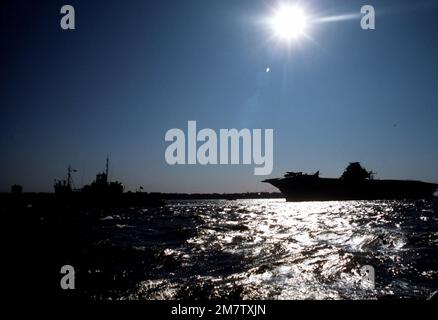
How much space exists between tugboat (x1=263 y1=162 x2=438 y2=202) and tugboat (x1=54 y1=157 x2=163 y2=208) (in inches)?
2026

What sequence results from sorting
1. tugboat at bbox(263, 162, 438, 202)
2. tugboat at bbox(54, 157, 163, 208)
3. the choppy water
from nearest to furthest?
the choppy water < tugboat at bbox(54, 157, 163, 208) < tugboat at bbox(263, 162, 438, 202)

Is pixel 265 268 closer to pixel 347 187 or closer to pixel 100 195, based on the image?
pixel 100 195

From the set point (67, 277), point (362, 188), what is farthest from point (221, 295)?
point (362, 188)

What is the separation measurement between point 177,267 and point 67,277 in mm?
4172

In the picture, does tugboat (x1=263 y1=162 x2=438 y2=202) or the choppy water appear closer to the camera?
the choppy water

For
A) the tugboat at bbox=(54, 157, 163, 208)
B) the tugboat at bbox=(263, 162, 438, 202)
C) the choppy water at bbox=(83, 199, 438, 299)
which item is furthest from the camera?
the tugboat at bbox=(263, 162, 438, 202)

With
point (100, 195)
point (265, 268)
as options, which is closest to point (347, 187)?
point (100, 195)

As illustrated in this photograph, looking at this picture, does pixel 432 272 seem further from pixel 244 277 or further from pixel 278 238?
pixel 278 238

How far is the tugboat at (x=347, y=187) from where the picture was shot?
109062 millimetres

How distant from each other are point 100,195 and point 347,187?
269 feet

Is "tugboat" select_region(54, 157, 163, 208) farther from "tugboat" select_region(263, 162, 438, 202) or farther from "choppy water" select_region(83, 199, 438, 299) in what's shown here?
"choppy water" select_region(83, 199, 438, 299)

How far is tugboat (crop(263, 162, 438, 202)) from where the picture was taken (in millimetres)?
109062

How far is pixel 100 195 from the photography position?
85.9m

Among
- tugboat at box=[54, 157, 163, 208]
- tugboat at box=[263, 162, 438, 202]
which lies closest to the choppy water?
tugboat at box=[54, 157, 163, 208]
